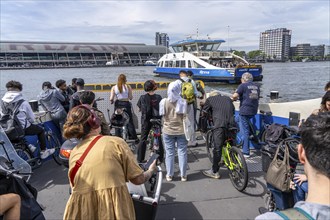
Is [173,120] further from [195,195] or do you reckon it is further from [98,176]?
[98,176]

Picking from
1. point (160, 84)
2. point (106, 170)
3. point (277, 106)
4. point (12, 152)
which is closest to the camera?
point (106, 170)

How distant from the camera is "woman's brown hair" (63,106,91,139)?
1669 mm

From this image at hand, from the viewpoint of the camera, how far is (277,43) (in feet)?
446

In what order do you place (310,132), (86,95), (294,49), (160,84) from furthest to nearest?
(294,49) → (160,84) → (86,95) → (310,132)

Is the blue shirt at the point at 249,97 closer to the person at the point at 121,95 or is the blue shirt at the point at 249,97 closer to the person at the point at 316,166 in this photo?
the person at the point at 121,95

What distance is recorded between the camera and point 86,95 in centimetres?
368

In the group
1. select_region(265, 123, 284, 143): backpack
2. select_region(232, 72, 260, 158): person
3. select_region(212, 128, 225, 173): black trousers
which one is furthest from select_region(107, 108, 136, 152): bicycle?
select_region(265, 123, 284, 143): backpack

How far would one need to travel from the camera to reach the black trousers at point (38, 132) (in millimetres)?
4262

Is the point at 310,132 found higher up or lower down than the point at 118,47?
lower down

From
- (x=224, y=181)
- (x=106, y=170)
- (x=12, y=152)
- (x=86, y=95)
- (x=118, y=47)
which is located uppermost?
(x=118, y=47)

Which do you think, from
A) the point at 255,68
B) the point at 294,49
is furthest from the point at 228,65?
the point at 294,49

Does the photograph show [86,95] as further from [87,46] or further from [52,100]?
[87,46]

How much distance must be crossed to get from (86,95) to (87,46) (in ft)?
297

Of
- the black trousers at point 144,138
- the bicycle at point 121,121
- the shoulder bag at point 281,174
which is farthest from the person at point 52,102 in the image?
the shoulder bag at point 281,174
